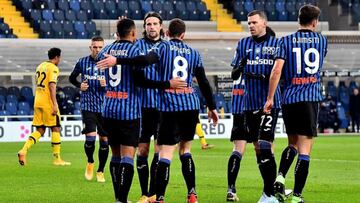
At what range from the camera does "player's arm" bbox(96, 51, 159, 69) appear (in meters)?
10.7

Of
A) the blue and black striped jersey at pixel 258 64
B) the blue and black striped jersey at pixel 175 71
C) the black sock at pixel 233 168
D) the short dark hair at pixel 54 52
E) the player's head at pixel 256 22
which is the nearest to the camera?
the blue and black striped jersey at pixel 175 71

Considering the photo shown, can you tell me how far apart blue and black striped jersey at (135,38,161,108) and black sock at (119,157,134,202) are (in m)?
1.15

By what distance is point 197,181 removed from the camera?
51.6ft

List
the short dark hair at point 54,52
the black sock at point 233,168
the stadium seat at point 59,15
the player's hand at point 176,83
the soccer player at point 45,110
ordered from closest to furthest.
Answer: the player's hand at point 176,83 < the black sock at point 233,168 < the short dark hair at point 54,52 < the soccer player at point 45,110 < the stadium seat at point 59,15

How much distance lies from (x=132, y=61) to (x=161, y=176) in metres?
1.45

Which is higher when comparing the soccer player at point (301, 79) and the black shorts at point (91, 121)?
the soccer player at point (301, 79)

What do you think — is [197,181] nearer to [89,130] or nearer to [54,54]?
[89,130]

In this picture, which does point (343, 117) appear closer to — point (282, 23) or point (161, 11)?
point (282, 23)

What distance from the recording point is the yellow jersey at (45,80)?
19.3 metres

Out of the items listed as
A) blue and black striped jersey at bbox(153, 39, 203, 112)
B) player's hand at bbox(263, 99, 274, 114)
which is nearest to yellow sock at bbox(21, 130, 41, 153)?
blue and black striped jersey at bbox(153, 39, 203, 112)

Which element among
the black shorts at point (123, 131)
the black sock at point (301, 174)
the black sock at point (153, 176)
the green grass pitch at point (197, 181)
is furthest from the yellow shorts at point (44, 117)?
the black sock at point (301, 174)

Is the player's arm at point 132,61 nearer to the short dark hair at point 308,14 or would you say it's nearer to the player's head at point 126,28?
the player's head at point 126,28

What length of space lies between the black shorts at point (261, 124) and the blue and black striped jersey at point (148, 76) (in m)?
1.22

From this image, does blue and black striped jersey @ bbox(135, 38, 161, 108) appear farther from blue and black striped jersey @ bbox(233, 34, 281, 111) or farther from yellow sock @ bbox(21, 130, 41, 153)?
yellow sock @ bbox(21, 130, 41, 153)
